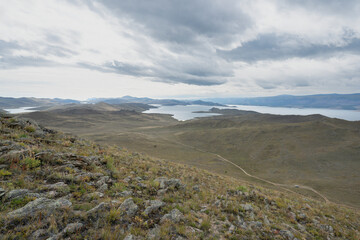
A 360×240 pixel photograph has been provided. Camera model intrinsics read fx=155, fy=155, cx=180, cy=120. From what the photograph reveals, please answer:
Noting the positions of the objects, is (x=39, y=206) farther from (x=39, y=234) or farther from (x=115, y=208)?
(x=115, y=208)

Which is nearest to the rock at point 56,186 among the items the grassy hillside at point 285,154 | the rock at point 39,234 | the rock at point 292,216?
the rock at point 39,234

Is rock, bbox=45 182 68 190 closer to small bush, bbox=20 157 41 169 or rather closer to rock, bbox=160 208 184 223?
small bush, bbox=20 157 41 169

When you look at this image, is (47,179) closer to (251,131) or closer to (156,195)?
(156,195)

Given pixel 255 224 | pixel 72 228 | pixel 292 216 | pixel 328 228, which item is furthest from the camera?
pixel 292 216

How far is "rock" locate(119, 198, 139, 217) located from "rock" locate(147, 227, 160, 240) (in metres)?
1.04

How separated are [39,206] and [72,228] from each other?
1.54 m

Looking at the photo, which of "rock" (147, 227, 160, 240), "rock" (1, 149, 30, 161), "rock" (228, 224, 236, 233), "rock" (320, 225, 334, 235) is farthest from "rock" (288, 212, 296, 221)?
"rock" (1, 149, 30, 161)

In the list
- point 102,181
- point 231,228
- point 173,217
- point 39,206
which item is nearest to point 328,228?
point 231,228

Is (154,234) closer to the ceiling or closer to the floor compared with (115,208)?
closer to the floor

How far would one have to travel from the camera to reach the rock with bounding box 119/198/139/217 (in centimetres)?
580

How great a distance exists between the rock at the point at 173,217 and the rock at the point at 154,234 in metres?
0.54

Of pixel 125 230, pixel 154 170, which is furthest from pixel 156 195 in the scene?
pixel 154 170

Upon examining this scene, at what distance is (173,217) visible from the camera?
6160 mm

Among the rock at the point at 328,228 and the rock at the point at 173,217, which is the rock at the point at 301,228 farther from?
the rock at the point at 173,217
